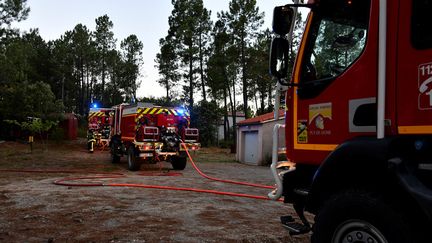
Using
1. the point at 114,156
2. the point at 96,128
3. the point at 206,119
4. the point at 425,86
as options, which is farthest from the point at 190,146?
the point at 206,119

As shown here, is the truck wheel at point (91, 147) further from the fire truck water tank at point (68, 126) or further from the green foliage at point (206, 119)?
the green foliage at point (206, 119)

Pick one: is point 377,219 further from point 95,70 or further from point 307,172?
point 95,70

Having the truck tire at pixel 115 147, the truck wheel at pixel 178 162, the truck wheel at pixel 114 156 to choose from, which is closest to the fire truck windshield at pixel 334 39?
the truck wheel at pixel 178 162

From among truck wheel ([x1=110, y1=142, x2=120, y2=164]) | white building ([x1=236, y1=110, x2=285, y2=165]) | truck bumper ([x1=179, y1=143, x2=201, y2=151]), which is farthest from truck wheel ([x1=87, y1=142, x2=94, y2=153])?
truck bumper ([x1=179, y1=143, x2=201, y2=151])

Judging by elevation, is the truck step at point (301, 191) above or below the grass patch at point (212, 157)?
above

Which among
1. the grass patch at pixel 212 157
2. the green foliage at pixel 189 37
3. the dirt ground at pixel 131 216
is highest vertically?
the green foliage at pixel 189 37

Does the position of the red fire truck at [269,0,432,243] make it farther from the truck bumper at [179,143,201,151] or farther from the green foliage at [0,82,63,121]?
the green foliage at [0,82,63,121]

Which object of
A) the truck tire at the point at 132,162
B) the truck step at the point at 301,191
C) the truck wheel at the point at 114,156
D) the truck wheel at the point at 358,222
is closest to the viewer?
the truck wheel at the point at 358,222

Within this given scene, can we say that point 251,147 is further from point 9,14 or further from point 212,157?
point 9,14

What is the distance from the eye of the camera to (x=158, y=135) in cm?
1605

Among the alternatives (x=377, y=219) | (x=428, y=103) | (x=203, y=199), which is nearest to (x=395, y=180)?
(x=377, y=219)

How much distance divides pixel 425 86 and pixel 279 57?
1398 mm

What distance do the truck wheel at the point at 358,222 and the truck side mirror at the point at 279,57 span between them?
53.7 inches

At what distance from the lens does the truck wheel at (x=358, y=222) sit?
2861 mm
